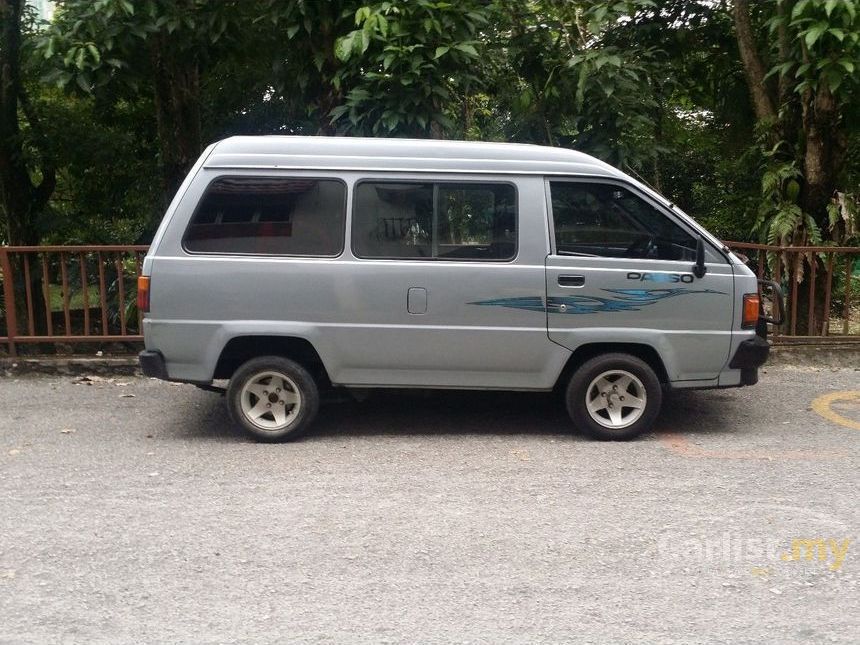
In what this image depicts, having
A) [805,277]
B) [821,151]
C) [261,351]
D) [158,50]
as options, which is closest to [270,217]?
[261,351]

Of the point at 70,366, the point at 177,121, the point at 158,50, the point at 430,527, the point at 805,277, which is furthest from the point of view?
the point at 177,121

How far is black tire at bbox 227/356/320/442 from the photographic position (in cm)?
629

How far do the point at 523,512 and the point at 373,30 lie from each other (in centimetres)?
450

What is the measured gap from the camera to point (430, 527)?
4746 mm

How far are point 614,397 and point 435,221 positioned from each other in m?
1.77

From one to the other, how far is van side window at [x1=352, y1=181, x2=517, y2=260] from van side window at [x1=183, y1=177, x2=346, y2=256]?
0.61 feet

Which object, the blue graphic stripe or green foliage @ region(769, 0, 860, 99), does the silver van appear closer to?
the blue graphic stripe

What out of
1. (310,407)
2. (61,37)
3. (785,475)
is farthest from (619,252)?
(61,37)

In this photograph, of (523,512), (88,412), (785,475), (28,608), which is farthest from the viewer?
(88,412)

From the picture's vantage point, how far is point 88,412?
7.21 metres

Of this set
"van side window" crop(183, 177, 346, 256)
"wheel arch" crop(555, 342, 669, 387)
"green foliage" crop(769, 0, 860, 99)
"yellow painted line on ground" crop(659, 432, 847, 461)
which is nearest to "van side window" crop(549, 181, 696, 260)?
"wheel arch" crop(555, 342, 669, 387)

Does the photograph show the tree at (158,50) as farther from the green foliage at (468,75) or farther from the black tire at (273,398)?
the black tire at (273,398)

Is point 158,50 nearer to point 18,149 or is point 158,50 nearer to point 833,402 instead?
point 18,149

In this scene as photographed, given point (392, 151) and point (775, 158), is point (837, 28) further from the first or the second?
point (392, 151)
